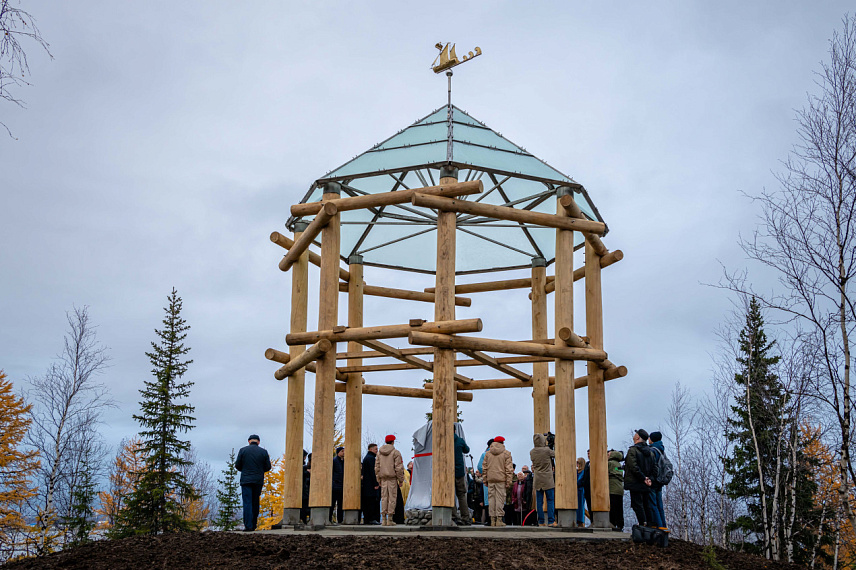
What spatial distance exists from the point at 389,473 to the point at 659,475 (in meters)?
4.57

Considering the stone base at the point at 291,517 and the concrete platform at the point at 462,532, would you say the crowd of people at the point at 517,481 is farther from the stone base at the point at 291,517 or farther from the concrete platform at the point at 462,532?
the concrete platform at the point at 462,532

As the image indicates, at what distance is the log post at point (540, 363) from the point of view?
50.9 feet

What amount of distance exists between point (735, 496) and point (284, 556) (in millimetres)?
18741

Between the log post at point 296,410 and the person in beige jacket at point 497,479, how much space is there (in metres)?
3.32

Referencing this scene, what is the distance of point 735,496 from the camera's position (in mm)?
23328

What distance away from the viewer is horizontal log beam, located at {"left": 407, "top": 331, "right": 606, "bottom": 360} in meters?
11.0

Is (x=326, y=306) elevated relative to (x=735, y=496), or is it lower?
elevated

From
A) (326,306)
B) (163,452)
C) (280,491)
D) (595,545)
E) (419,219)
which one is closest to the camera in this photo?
(595,545)

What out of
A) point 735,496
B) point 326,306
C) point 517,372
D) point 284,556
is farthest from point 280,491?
point 284,556

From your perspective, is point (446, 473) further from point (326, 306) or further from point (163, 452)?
point (163, 452)

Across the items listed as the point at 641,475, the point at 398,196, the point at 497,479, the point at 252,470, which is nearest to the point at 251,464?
the point at 252,470

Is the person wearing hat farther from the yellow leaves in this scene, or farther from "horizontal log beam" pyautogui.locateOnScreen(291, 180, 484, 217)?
the yellow leaves

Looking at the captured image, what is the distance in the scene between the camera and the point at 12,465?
25.6m

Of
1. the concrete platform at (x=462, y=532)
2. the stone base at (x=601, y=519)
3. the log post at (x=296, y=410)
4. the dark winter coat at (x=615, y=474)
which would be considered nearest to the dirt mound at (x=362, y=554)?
the concrete platform at (x=462, y=532)
